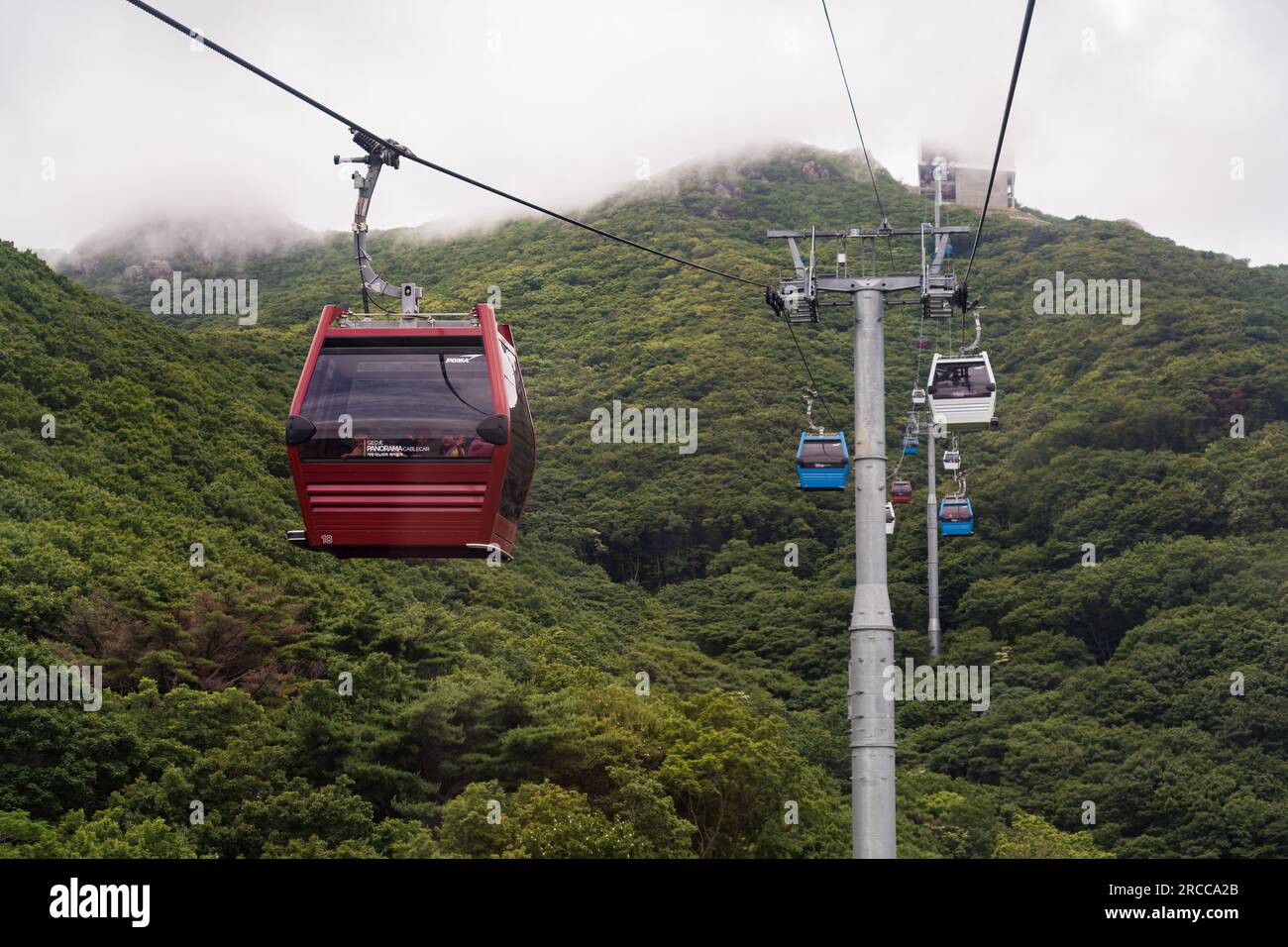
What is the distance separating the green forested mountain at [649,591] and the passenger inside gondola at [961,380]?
1029cm

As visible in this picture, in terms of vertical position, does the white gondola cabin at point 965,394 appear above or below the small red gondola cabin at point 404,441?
above

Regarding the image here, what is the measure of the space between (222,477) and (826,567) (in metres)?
23.8

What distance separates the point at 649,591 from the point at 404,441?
47.4 meters

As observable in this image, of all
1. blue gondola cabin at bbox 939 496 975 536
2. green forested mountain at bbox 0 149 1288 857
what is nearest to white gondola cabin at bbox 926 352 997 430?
green forested mountain at bbox 0 149 1288 857

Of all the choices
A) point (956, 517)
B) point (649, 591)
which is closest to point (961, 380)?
point (956, 517)

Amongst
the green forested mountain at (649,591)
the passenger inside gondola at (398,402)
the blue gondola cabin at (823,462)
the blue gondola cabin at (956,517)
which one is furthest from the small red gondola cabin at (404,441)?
the blue gondola cabin at (956,517)

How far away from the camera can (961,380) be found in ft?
57.7

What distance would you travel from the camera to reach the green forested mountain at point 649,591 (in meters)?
27.4

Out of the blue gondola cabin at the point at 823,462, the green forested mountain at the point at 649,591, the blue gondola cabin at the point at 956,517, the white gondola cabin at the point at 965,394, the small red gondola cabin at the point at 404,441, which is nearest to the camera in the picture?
the small red gondola cabin at the point at 404,441

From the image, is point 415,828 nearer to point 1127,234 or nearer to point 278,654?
point 278,654

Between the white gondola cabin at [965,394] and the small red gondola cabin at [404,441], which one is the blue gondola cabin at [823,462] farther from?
the small red gondola cabin at [404,441]

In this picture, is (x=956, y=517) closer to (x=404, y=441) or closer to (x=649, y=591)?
(x=649, y=591)

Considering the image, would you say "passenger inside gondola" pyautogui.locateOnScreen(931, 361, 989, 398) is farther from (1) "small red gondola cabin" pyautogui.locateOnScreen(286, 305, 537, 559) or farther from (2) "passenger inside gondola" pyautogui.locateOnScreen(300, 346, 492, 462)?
(2) "passenger inside gondola" pyautogui.locateOnScreen(300, 346, 492, 462)

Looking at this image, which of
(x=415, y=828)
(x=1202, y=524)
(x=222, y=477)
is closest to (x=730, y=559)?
(x=1202, y=524)
